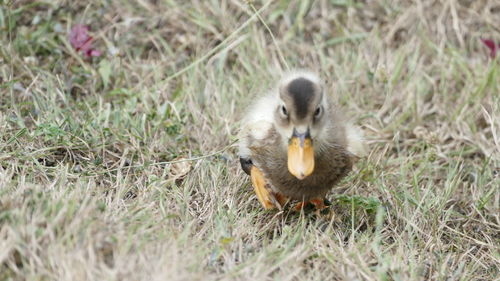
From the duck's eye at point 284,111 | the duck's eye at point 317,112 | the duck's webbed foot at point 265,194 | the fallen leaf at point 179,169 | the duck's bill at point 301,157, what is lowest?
the duck's webbed foot at point 265,194

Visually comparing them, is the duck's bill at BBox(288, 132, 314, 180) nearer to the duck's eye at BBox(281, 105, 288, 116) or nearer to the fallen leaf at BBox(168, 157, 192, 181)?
the duck's eye at BBox(281, 105, 288, 116)

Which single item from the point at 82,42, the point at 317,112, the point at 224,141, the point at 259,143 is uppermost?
the point at 82,42

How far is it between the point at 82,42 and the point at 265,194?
1.92 metres

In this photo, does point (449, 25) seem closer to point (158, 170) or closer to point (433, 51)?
point (433, 51)

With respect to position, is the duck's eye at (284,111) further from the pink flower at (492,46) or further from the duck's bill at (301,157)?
the pink flower at (492,46)

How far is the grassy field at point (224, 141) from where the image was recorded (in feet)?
11.2

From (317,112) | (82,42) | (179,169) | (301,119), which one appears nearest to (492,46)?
(317,112)

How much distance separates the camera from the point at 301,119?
3.76m

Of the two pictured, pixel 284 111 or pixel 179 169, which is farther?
pixel 179 169

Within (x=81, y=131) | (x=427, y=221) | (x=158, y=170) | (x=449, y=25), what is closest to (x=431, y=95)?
(x=449, y=25)

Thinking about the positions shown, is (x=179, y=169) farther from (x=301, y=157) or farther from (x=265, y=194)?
(x=301, y=157)

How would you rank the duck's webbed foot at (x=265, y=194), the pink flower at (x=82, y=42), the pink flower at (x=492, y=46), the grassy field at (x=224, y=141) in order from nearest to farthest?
the grassy field at (x=224, y=141), the duck's webbed foot at (x=265, y=194), the pink flower at (x=82, y=42), the pink flower at (x=492, y=46)

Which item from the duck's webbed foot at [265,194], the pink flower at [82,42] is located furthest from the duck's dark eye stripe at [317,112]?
the pink flower at [82,42]

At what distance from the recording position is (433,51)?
18.8 ft
